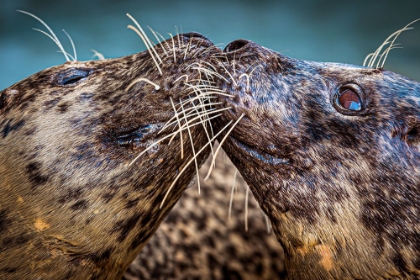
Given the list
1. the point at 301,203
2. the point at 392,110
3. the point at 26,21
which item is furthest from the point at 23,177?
the point at 26,21

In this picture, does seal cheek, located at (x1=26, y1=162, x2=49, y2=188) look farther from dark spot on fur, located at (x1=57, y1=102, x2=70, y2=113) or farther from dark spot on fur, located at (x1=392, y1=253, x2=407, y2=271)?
dark spot on fur, located at (x1=392, y1=253, x2=407, y2=271)

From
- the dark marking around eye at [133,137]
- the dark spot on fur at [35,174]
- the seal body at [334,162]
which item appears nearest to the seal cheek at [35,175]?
the dark spot on fur at [35,174]

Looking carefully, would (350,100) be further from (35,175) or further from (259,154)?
(35,175)

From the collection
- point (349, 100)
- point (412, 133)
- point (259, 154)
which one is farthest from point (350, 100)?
point (259, 154)

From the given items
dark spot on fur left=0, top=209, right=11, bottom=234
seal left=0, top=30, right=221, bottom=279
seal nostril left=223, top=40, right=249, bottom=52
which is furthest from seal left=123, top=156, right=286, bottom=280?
dark spot on fur left=0, top=209, right=11, bottom=234

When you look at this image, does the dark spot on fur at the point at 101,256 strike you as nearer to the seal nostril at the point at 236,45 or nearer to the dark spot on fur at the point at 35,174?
the dark spot on fur at the point at 35,174
